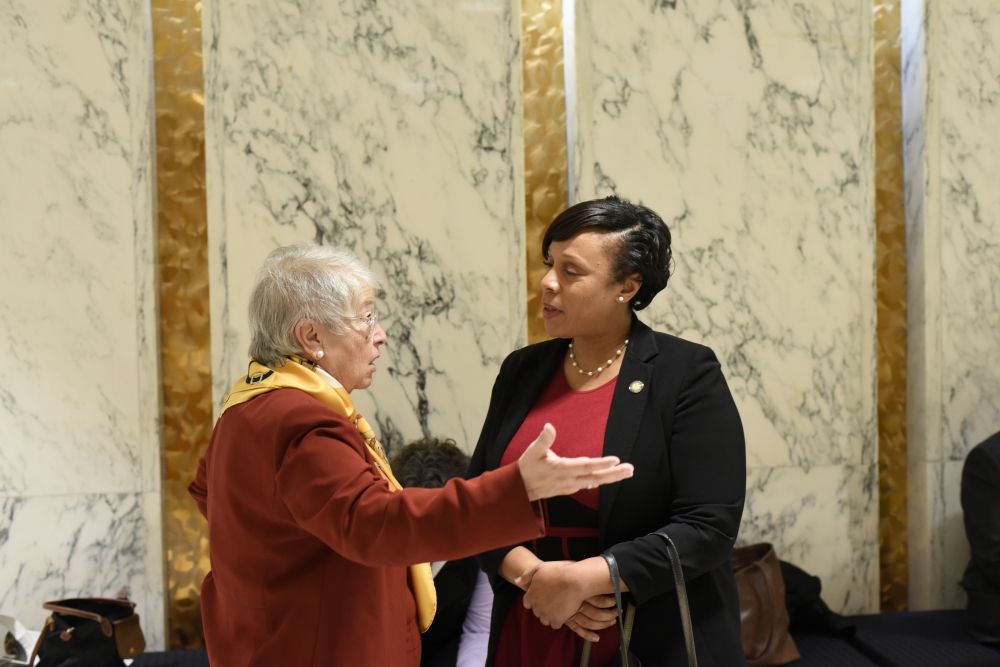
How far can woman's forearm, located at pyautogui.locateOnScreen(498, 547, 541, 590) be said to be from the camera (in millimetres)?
1873

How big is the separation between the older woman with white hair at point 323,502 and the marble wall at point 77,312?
188 centimetres

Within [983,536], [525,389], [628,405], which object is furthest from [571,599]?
[983,536]

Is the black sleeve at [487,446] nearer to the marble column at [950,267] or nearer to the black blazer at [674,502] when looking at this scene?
the black blazer at [674,502]

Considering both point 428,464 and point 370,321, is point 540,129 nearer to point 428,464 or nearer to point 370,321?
point 428,464

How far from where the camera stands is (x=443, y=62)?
355cm

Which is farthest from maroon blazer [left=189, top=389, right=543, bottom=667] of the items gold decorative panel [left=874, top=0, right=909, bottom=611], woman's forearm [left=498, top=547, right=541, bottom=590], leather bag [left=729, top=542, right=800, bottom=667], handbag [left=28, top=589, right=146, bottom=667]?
gold decorative panel [left=874, top=0, right=909, bottom=611]

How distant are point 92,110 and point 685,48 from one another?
2.59m

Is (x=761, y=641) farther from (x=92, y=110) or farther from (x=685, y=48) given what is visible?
(x=92, y=110)

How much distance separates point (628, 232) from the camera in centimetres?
205

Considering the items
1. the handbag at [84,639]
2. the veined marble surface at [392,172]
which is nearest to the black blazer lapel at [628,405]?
the veined marble surface at [392,172]

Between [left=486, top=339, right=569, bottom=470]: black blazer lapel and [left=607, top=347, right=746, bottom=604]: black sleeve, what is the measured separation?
378 mm

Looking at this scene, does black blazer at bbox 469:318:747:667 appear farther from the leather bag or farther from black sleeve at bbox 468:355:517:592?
the leather bag

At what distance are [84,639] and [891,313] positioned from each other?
12.4ft

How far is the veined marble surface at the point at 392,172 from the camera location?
3.39 meters
